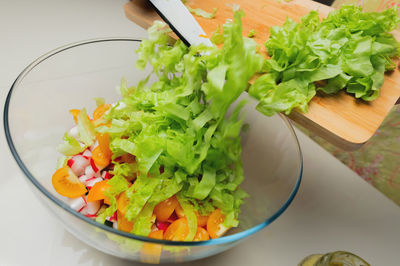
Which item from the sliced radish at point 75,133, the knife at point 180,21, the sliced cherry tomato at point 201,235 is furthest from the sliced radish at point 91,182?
the knife at point 180,21

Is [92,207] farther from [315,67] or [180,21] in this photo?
[315,67]

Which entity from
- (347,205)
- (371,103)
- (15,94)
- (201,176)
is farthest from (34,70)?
(347,205)

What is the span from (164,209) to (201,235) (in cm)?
9

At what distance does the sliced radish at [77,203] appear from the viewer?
2.03ft

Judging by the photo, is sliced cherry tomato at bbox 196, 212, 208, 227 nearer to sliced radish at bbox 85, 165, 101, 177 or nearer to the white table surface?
the white table surface

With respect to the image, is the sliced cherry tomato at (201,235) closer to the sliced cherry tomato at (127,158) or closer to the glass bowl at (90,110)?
the glass bowl at (90,110)

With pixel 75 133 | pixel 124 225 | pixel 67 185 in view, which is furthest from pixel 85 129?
pixel 124 225

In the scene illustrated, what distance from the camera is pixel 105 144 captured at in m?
0.67

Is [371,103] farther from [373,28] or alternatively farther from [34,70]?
[34,70]

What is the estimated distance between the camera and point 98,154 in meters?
0.67

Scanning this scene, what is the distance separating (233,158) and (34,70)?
478mm

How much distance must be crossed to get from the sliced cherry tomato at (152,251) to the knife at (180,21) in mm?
400

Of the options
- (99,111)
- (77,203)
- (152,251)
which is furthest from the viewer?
(99,111)

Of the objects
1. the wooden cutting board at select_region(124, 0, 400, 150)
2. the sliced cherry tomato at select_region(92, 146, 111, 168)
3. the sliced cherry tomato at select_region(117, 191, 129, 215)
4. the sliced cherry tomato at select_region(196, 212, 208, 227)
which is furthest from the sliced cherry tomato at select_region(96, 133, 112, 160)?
the wooden cutting board at select_region(124, 0, 400, 150)
